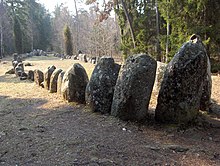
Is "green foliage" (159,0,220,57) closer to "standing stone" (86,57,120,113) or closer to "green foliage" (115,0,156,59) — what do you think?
"green foliage" (115,0,156,59)

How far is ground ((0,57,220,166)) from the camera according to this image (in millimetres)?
3902

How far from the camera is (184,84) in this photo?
5.20 meters

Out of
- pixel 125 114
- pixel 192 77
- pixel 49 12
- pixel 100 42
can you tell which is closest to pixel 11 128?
pixel 125 114

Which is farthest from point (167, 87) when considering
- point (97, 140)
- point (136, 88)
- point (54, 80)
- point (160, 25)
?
point (160, 25)

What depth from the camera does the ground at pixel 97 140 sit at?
154 inches

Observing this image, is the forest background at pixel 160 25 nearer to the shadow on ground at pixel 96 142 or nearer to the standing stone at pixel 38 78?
the standing stone at pixel 38 78

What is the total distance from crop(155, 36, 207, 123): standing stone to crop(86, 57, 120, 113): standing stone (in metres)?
1.29

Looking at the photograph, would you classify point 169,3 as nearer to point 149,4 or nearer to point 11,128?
point 149,4

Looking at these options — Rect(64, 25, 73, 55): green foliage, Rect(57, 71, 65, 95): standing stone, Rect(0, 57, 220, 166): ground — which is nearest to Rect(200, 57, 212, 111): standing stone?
Rect(0, 57, 220, 166): ground

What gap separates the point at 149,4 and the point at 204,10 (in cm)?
531

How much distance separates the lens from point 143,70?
211 inches

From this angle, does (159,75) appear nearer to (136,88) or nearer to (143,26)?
(136,88)

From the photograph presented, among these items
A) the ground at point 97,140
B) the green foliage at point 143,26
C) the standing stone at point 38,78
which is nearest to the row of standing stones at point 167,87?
the ground at point 97,140

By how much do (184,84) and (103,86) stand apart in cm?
187
